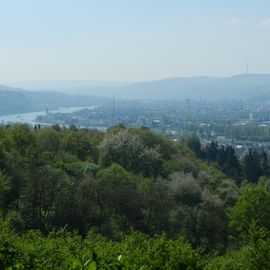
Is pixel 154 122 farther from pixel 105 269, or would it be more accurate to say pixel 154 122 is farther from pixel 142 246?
pixel 105 269

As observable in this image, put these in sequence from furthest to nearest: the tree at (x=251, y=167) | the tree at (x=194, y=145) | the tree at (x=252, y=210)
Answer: the tree at (x=194, y=145), the tree at (x=251, y=167), the tree at (x=252, y=210)

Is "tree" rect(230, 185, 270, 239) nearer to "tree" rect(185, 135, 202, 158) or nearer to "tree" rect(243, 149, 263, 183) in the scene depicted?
"tree" rect(243, 149, 263, 183)

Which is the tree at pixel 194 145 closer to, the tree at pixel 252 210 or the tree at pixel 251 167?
the tree at pixel 251 167

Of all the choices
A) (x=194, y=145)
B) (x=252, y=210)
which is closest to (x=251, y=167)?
(x=194, y=145)

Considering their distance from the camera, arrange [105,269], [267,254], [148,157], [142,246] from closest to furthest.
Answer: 1. [105,269]
2. [142,246]
3. [267,254]
4. [148,157]

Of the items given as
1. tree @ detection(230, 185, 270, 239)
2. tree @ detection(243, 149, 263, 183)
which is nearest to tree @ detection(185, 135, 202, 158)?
tree @ detection(243, 149, 263, 183)

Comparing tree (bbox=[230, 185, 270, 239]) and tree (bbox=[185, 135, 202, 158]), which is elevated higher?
tree (bbox=[230, 185, 270, 239])

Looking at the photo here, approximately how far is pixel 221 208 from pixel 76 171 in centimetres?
1007

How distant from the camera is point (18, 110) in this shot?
652 feet

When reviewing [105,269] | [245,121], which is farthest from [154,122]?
[105,269]

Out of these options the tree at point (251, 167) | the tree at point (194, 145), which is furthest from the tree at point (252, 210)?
the tree at point (194, 145)

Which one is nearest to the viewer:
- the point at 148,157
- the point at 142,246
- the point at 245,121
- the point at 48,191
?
the point at 142,246

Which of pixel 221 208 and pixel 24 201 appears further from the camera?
pixel 221 208

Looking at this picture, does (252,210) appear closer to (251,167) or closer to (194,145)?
(251,167)
